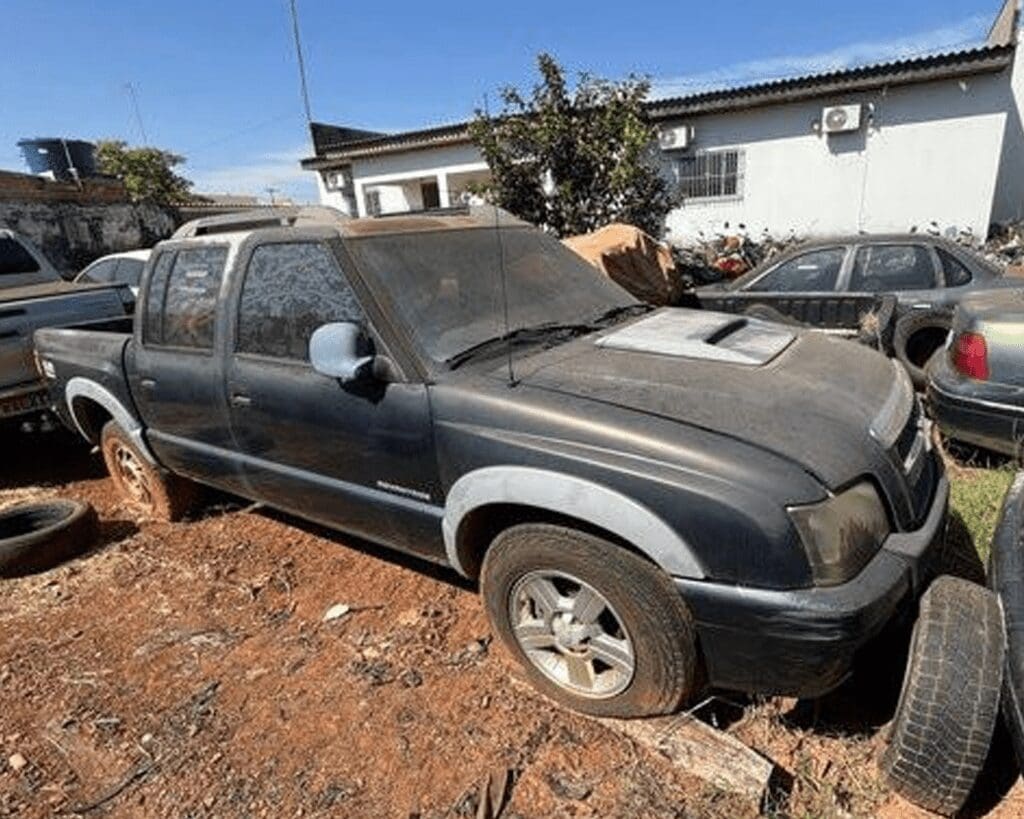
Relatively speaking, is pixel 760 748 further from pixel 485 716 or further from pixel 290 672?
pixel 290 672

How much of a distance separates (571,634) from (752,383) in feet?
3.58

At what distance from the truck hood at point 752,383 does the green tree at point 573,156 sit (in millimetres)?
7319

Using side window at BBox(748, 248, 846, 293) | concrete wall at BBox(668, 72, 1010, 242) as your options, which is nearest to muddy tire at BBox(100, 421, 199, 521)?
side window at BBox(748, 248, 846, 293)

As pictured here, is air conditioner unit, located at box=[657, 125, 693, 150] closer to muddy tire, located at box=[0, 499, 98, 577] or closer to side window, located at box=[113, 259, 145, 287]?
side window, located at box=[113, 259, 145, 287]

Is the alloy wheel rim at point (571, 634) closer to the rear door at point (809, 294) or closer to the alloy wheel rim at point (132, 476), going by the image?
the alloy wheel rim at point (132, 476)

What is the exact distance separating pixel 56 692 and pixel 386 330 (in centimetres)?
213

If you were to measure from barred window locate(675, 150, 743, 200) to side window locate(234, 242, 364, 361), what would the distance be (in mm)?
12136

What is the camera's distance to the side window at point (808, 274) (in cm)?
623

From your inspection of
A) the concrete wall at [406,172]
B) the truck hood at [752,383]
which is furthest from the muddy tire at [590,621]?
the concrete wall at [406,172]

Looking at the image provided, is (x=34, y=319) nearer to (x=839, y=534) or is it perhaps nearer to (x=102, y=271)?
(x=839, y=534)

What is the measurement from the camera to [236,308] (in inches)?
124

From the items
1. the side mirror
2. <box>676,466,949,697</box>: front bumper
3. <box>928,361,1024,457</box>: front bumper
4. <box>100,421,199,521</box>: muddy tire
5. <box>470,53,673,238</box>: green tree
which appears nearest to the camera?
<box>676,466,949,697</box>: front bumper

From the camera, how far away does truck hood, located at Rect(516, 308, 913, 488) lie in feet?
6.70

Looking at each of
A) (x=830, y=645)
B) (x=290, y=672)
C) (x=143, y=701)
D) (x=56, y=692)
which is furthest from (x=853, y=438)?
(x=56, y=692)
